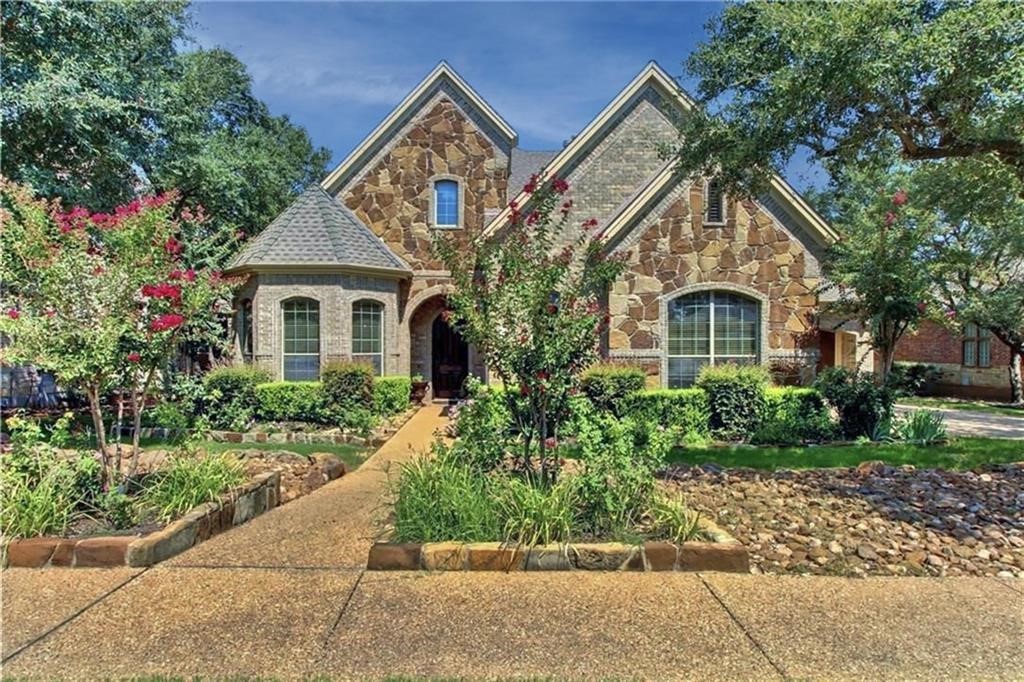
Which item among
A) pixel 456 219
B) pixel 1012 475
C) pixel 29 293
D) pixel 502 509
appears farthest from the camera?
pixel 456 219

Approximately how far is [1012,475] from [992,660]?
18.6 feet

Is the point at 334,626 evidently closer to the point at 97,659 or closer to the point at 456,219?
the point at 97,659

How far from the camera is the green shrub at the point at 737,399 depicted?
36.8 feet

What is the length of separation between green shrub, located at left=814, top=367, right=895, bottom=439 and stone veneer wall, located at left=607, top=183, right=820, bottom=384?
5.07 ft

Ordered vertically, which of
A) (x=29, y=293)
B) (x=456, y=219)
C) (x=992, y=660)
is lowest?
(x=992, y=660)

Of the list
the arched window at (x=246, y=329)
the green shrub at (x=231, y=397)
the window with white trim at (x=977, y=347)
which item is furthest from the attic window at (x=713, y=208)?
the window with white trim at (x=977, y=347)

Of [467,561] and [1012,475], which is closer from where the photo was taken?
[467,561]

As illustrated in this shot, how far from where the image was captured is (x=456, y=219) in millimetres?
17125

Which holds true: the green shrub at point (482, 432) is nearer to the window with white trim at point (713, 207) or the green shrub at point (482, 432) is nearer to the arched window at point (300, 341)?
the window with white trim at point (713, 207)

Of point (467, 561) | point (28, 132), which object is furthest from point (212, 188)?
point (467, 561)

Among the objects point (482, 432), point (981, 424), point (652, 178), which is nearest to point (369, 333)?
point (652, 178)

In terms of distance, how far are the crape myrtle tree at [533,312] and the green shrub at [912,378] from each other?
26.8 feet

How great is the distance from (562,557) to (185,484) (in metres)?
3.69

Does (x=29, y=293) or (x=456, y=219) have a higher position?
(x=456, y=219)
